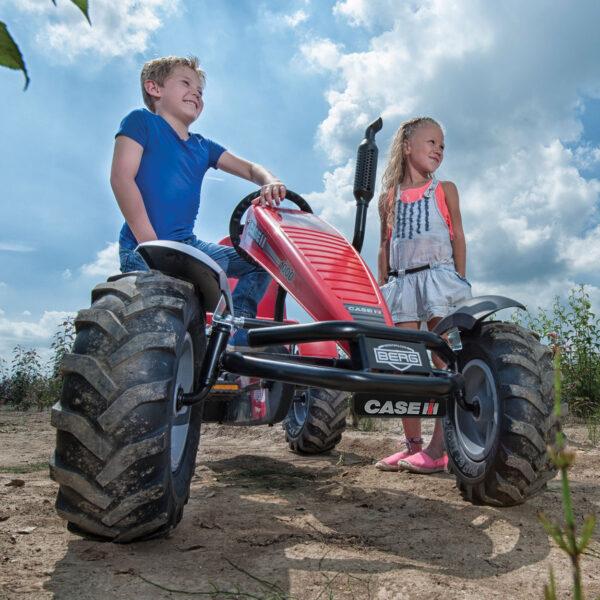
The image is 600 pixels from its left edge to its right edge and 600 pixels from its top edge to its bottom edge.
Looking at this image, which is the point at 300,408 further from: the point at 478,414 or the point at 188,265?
the point at 188,265

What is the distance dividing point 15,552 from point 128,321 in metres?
0.83

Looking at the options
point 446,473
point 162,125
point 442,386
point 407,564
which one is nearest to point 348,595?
point 407,564

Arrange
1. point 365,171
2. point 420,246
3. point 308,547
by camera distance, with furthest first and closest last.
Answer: point 420,246, point 365,171, point 308,547

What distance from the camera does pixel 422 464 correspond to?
3.79 m

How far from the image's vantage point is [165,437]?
2.09 m

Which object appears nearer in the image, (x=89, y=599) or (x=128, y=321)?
(x=89, y=599)

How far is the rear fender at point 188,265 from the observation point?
251 cm

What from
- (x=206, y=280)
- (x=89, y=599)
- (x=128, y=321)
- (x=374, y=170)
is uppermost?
(x=374, y=170)

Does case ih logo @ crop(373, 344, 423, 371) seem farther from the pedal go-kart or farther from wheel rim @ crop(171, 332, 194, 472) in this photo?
wheel rim @ crop(171, 332, 194, 472)

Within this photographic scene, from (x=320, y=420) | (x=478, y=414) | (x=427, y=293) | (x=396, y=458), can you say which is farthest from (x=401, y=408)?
(x=320, y=420)

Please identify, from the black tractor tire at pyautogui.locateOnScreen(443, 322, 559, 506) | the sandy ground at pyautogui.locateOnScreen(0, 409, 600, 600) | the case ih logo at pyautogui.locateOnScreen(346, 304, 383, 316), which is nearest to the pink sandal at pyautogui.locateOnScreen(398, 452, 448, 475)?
the sandy ground at pyautogui.locateOnScreen(0, 409, 600, 600)

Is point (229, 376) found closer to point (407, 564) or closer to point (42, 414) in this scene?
point (407, 564)

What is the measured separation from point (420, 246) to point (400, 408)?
5.29 ft

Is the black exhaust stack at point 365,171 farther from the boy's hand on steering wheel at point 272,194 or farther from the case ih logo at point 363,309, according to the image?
the case ih logo at point 363,309
